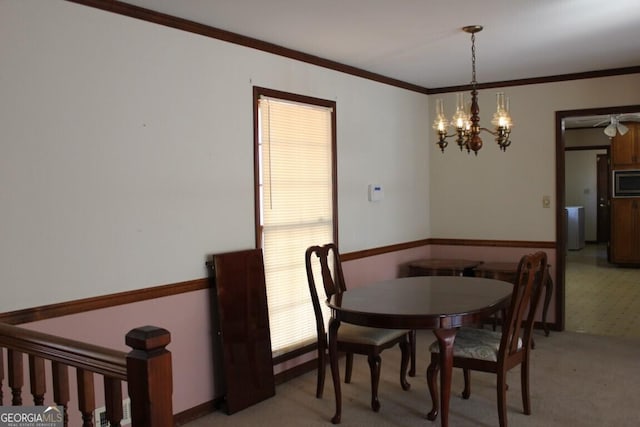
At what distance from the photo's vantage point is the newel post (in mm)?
1349

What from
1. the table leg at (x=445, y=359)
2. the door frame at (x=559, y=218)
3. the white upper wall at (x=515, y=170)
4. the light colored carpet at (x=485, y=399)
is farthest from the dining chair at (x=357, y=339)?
the white upper wall at (x=515, y=170)

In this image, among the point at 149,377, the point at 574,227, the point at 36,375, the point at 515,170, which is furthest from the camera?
the point at 574,227

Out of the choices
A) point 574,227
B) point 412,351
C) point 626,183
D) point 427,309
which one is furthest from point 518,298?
point 574,227

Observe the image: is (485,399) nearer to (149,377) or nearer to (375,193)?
(375,193)

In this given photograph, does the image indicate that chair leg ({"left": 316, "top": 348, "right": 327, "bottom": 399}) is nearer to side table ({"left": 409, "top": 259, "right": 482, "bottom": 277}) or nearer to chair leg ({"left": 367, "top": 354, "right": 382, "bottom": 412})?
chair leg ({"left": 367, "top": 354, "right": 382, "bottom": 412})

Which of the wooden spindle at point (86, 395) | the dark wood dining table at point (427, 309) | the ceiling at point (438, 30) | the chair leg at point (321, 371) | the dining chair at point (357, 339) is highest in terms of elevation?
the ceiling at point (438, 30)

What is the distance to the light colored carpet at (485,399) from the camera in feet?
10.9

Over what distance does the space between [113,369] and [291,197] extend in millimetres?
2717

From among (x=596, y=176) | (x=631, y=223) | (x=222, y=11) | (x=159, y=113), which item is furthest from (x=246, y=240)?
(x=596, y=176)

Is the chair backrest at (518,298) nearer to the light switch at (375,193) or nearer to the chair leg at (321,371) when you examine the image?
the chair leg at (321,371)

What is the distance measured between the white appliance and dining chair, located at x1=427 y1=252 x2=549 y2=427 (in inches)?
325

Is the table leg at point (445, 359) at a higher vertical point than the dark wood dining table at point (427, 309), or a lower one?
lower

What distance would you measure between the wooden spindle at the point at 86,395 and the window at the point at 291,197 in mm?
2235

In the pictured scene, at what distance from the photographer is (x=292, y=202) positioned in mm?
4117
